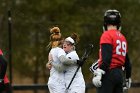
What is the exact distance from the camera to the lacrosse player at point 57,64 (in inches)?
586

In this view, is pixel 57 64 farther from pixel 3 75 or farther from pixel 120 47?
pixel 120 47

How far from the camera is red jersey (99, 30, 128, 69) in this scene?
1227cm

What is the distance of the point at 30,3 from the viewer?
2711 centimetres

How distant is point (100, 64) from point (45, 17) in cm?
1490

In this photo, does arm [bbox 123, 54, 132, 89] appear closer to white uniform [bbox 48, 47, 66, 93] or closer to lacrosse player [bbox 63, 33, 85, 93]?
lacrosse player [bbox 63, 33, 85, 93]

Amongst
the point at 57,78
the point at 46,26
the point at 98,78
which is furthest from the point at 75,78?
the point at 46,26

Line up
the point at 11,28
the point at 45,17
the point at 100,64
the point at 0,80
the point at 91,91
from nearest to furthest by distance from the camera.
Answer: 1. the point at 100,64
2. the point at 0,80
3. the point at 91,91
4. the point at 11,28
5. the point at 45,17

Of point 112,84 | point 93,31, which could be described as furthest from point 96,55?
point 112,84

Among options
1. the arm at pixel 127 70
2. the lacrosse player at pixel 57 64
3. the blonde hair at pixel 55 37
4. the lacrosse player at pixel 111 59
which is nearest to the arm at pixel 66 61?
the lacrosse player at pixel 57 64

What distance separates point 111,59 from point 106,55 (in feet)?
0.47

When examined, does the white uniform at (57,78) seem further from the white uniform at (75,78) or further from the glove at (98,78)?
the glove at (98,78)

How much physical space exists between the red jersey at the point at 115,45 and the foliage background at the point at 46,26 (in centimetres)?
1188

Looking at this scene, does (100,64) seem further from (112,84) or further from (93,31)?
(93,31)

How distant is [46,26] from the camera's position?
83.5 ft
